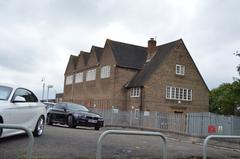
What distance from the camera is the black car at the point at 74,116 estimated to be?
20828 millimetres

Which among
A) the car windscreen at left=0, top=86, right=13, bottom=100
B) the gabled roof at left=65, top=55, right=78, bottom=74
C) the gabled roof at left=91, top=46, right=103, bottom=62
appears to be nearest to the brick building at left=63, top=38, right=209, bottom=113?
the gabled roof at left=91, top=46, right=103, bottom=62

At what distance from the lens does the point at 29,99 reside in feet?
38.1

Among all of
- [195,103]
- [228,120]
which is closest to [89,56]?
[195,103]

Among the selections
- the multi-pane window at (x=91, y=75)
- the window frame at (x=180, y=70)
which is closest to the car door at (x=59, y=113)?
the window frame at (x=180, y=70)

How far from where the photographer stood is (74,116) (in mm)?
20828

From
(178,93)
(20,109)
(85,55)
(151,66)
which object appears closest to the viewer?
(20,109)

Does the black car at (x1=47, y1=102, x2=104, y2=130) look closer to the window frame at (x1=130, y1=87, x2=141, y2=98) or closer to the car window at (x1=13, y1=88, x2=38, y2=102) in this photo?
the car window at (x1=13, y1=88, x2=38, y2=102)

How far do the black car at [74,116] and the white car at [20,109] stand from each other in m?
8.24

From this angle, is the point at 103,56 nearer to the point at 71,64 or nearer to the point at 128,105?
the point at 128,105

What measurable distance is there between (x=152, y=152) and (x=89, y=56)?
4869cm

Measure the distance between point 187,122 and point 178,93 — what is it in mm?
19524

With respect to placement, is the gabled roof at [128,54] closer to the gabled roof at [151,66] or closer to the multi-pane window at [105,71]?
the gabled roof at [151,66]

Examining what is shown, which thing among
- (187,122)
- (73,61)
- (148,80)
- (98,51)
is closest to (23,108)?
(187,122)

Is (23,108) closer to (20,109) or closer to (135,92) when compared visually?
(20,109)
